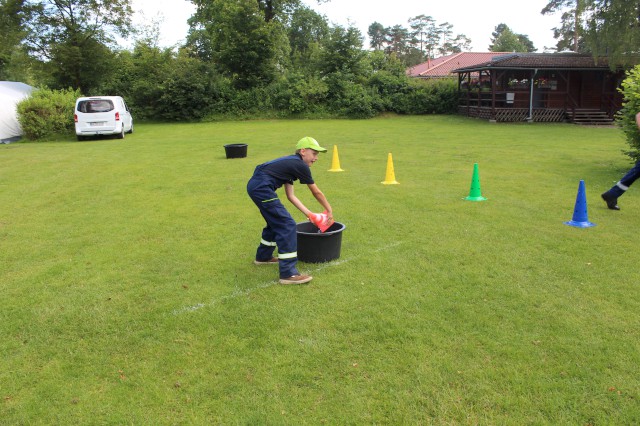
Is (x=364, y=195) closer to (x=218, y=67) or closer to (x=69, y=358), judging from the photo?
(x=69, y=358)

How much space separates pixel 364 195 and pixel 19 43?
1102 inches

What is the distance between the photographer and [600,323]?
376 centimetres

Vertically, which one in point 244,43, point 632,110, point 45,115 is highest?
point 244,43

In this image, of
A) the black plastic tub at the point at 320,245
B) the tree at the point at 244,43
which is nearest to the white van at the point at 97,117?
the tree at the point at 244,43

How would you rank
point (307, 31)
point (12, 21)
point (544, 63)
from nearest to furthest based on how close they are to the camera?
point (544, 63) → point (12, 21) → point (307, 31)

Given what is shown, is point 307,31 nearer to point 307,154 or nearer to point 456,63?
point 456,63

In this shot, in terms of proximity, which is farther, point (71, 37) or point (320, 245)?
point (71, 37)

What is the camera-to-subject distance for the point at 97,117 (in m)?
19.2

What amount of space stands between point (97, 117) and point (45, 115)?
3.08 meters

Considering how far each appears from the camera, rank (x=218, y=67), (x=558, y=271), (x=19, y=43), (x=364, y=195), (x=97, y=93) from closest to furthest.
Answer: (x=558, y=271)
(x=364, y=195)
(x=19, y=43)
(x=97, y=93)
(x=218, y=67)

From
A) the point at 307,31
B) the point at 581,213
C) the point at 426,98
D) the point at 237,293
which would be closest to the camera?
the point at 237,293

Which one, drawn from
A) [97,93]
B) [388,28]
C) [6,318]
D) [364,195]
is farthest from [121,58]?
[388,28]

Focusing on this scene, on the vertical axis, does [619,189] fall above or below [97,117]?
below

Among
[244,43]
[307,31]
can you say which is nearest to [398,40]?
[307,31]
